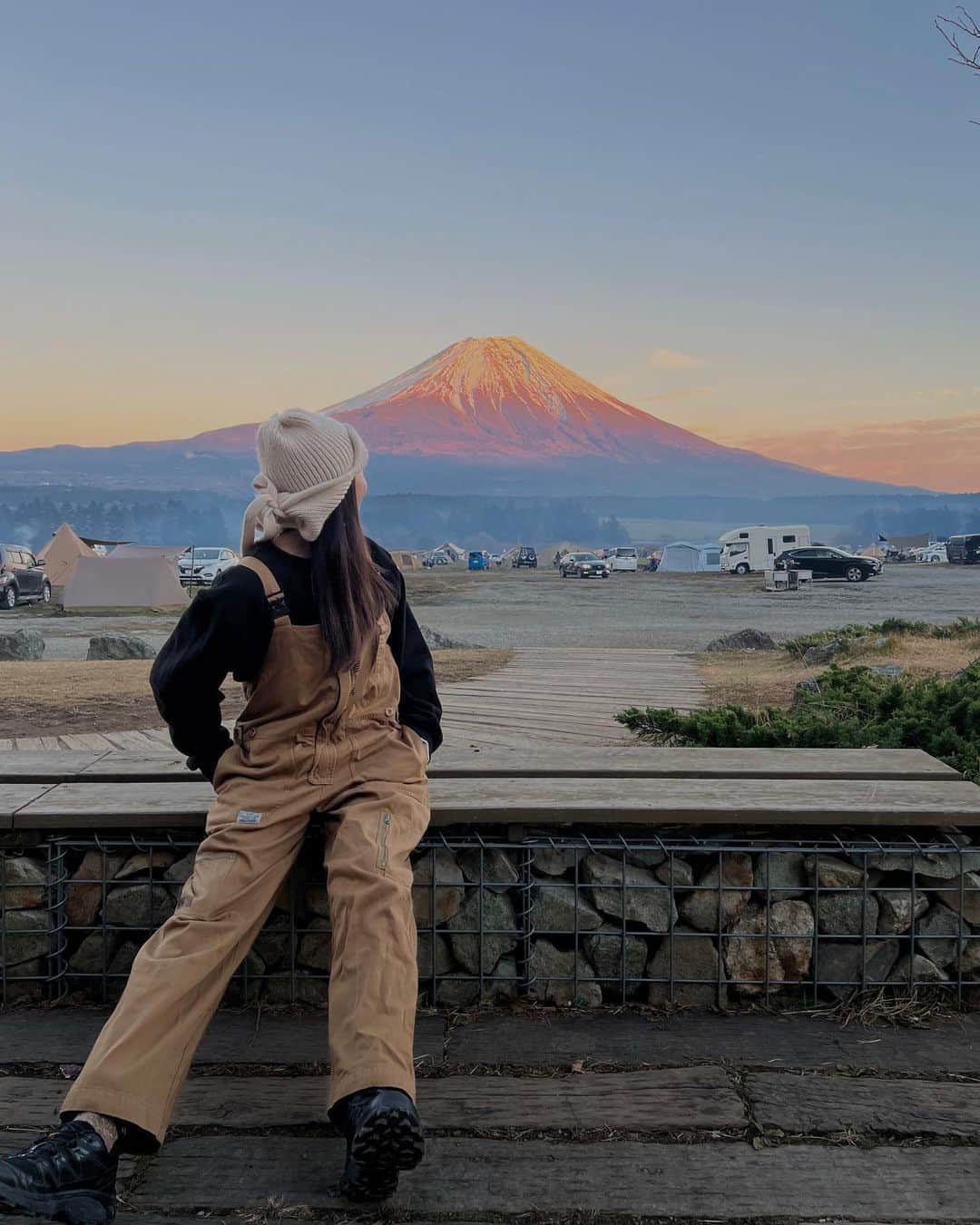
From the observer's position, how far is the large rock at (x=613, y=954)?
2.96m

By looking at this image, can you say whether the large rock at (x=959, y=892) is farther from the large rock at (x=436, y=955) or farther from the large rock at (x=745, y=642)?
the large rock at (x=745, y=642)

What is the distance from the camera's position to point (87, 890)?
9.83ft

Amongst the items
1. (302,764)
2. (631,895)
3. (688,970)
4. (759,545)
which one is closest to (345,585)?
(302,764)

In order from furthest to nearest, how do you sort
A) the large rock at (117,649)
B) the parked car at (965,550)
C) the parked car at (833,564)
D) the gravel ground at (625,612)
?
the parked car at (965,550) → the parked car at (833,564) → the gravel ground at (625,612) → the large rock at (117,649)

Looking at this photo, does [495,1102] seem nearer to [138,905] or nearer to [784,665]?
[138,905]

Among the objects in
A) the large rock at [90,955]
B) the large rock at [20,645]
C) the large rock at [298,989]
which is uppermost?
the large rock at [90,955]

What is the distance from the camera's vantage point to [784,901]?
298cm

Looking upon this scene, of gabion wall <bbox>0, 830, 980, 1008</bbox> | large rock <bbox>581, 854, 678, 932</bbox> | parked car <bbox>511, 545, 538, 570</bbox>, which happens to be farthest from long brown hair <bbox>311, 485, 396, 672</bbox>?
parked car <bbox>511, 545, 538, 570</bbox>

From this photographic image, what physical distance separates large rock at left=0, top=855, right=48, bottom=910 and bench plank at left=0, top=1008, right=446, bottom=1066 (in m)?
0.25

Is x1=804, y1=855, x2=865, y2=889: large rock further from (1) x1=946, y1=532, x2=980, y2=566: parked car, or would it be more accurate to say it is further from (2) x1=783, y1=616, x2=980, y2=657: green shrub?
(1) x1=946, y1=532, x2=980, y2=566: parked car

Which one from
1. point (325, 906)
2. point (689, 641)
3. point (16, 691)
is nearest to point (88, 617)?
point (689, 641)

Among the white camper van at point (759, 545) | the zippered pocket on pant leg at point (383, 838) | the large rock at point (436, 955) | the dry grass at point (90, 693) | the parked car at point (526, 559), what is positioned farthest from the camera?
the parked car at point (526, 559)

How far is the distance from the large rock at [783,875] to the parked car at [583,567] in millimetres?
45754

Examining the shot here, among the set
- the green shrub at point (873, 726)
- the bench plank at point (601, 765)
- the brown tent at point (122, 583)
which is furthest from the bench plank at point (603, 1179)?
the brown tent at point (122, 583)
